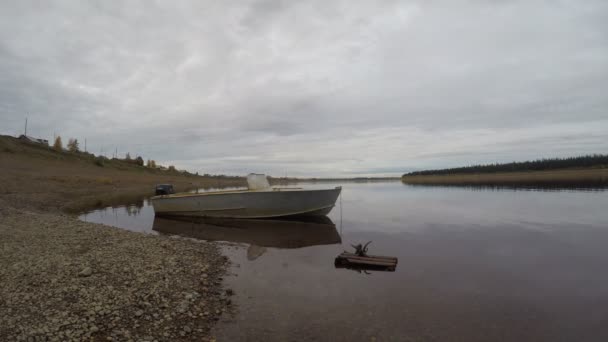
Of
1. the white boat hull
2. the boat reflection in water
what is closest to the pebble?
the boat reflection in water

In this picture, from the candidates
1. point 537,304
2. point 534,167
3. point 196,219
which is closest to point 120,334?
point 537,304

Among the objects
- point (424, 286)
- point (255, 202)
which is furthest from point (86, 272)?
point (255, 202)

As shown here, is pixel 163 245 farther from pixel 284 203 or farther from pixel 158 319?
pixel 284 203

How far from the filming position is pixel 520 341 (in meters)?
4.36

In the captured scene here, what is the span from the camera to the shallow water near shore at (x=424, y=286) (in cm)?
462

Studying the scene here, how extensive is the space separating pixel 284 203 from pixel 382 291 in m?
9.25

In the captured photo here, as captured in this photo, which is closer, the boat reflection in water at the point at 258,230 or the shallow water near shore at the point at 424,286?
the shallow water near shore at the point at 424,286

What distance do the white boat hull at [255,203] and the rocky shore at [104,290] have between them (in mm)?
6498

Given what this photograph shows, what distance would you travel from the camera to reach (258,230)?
1338 centimetres

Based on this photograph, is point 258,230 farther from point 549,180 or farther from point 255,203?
point 549,180

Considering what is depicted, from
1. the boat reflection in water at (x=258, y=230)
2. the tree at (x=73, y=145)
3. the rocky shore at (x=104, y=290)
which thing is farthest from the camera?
the tree at (x=73, y=145)

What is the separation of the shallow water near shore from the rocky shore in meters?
0.65

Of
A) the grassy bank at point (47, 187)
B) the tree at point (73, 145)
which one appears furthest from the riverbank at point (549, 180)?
the tree at point (73, 145)

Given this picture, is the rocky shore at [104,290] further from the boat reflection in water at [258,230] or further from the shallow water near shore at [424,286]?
the boat reflection in water at [258,230]
